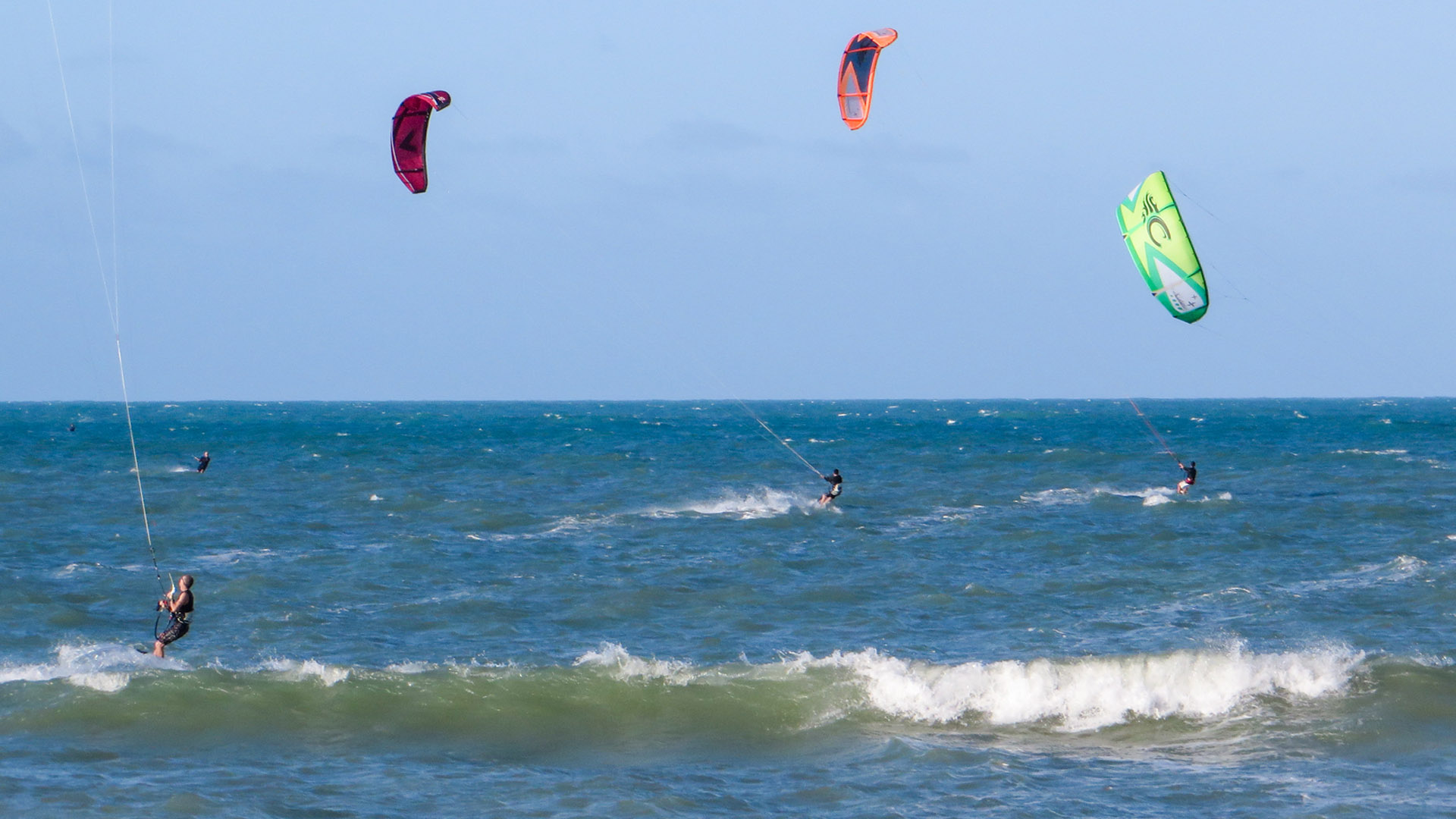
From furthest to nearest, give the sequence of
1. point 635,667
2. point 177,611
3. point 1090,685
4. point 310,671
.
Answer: point 635,667 < point 310,671 < point 1090,685 < point 177,611

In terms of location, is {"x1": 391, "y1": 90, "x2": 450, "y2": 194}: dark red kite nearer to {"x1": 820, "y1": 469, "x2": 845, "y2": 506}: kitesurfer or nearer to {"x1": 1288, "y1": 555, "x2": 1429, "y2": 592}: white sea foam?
{"x1": 820, "y1": 469, "x2": 845, "y2": 506}: kitesurfer

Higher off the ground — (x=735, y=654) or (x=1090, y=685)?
(x=1090, y=685)

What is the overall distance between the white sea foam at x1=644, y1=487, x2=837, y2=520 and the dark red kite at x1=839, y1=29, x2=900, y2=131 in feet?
37.1

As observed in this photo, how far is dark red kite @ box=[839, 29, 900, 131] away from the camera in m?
23.0

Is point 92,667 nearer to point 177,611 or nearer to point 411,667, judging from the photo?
point 177,611

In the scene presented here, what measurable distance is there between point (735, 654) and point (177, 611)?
6591mm

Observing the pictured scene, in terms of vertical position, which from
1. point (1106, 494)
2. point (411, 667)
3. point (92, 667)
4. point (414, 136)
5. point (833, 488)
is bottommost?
point (92, 667)

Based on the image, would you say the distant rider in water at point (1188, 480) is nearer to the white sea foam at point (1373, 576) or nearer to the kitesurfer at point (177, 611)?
the white sea foam at point (1373, 576)

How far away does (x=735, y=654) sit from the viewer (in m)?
17.2

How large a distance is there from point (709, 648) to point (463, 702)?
12.5 ft

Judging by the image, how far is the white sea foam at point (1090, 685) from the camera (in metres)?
14.6

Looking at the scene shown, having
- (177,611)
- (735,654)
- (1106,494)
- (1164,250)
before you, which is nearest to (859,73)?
(1164,250)

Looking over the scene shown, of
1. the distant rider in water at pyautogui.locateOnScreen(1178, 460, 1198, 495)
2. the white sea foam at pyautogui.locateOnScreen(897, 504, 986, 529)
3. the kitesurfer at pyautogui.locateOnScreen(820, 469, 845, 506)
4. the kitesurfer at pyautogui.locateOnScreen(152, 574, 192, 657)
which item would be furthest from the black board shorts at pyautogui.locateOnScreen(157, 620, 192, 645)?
the distant rider in water at pyautogui.locateOnScreen(1178, 460, 1198, 495)

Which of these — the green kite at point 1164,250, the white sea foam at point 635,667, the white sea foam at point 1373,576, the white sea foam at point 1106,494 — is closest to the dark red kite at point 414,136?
the white sea foam at point 635,667
